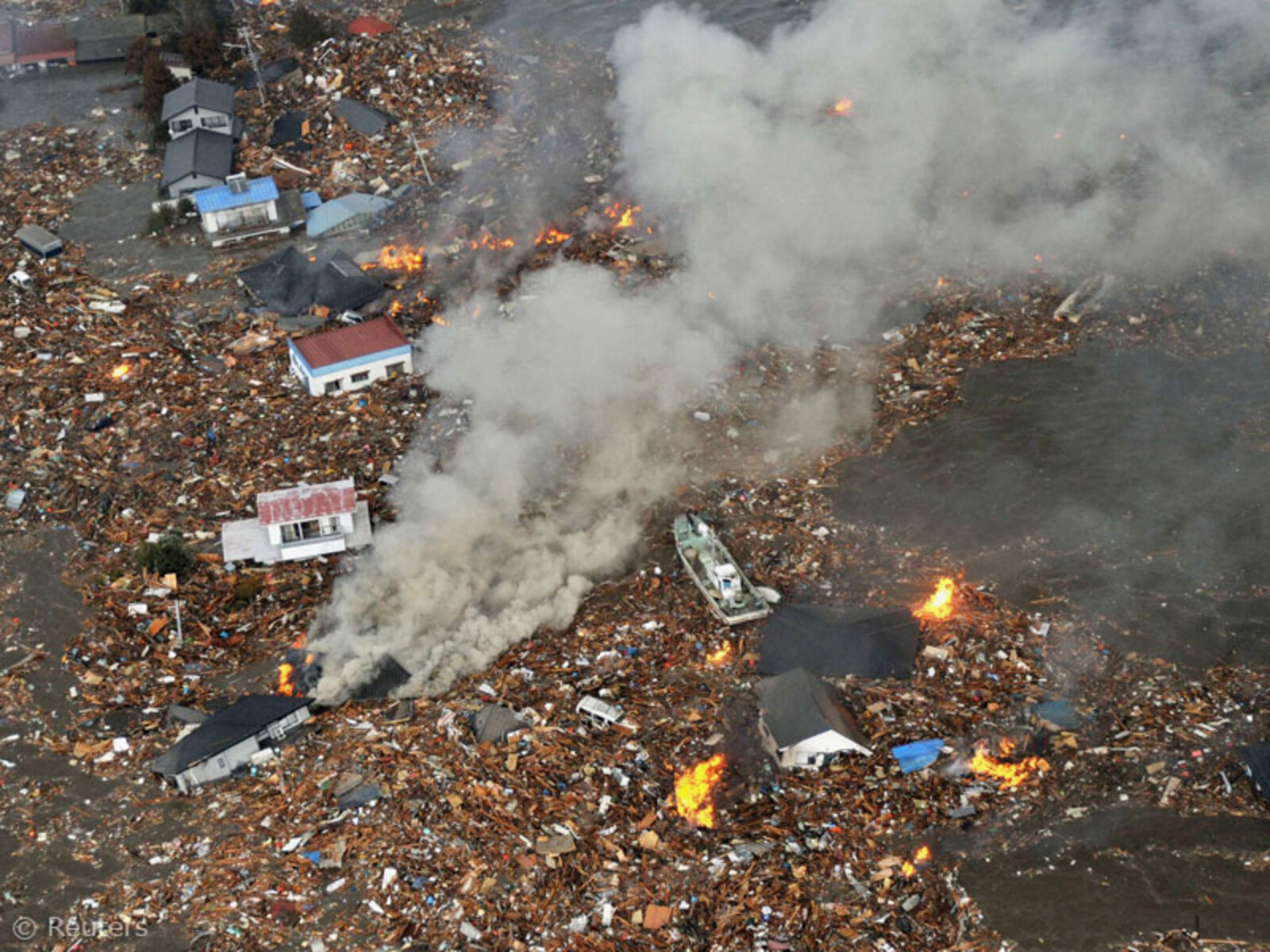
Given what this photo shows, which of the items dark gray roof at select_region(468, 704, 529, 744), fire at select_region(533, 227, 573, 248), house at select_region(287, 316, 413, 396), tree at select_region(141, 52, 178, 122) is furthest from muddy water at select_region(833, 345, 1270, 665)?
tree at select_region(141, 52, 178, 122)

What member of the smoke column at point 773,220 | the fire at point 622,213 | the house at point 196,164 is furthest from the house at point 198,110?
the fire at point 622,213

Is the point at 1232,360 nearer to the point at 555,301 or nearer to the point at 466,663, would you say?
the point at 555,301

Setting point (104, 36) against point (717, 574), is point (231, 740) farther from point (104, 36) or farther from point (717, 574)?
point (104, 36)

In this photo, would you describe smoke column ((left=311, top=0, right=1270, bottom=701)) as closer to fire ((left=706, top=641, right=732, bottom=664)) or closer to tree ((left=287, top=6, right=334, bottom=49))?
fire ((left=706, top=641, right=732, bottom=664))

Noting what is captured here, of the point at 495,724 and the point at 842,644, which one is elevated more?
the point at 842,644

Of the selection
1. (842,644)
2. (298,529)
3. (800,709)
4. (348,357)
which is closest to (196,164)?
(348,357)

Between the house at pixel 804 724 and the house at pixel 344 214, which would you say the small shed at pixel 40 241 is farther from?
the house at pixel 804 724
